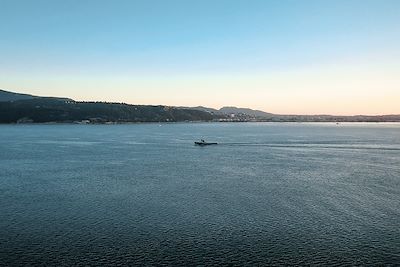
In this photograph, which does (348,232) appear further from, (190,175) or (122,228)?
(190,175)

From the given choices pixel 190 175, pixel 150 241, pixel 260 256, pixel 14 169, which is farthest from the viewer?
pixel 14 169

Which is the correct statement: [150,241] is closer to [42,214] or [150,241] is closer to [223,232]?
[223,232]

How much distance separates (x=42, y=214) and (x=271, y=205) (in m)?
20.1

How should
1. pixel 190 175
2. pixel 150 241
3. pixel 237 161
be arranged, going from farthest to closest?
pixel 237 161
pixel 190 175
pixel 150 241

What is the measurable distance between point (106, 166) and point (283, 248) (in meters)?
42.1

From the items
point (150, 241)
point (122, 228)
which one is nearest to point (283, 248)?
point (150, 241)

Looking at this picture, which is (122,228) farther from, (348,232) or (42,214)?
(348,232)

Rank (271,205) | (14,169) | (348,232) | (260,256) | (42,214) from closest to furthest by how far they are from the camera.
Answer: (260,256), (348,232), (42,214), (271,205), (14,169)

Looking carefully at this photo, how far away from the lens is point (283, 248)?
26.4 m

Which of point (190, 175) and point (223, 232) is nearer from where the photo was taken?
point (223, 232)

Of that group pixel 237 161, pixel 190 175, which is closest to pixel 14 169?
pixel 190 175

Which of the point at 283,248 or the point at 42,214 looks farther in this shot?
the point at 42,214

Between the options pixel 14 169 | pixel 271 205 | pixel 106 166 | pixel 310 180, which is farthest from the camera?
pixel 106 166

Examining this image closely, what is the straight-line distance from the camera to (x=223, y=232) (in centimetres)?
2975
